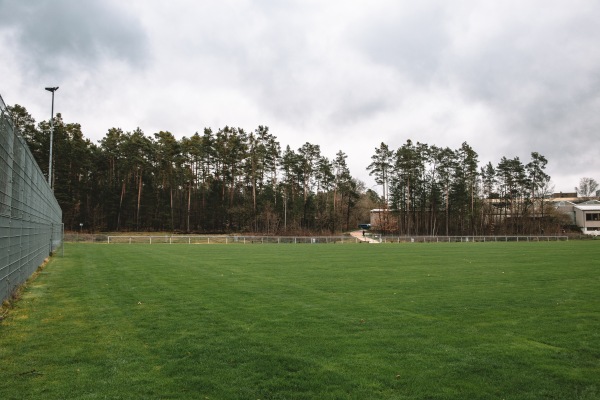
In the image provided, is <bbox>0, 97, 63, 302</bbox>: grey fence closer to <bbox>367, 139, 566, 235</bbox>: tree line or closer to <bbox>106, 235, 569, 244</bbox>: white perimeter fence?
<bbox>106, 235, 569, 244</bbox>: white perimeter fence

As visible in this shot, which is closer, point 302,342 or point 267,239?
point 302,342

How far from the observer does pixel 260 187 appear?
74500 millimetres

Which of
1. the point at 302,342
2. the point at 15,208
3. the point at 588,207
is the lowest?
the point at 302,342

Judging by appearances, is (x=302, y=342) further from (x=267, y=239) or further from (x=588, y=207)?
(x=588, y=207)

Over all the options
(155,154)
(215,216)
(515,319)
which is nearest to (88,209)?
(155,154)

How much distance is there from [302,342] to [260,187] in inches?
2706

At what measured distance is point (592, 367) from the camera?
5098 millimetres

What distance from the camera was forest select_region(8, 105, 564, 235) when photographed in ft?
216

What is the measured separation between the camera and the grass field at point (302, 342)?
450cm

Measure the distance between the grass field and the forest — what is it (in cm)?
5046

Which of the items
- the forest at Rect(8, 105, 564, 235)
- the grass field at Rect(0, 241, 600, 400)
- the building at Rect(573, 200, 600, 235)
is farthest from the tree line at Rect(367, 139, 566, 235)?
the grass field at Rect(0, 241, 600, 400)

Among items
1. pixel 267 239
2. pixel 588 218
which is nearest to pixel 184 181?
pixel 267 239

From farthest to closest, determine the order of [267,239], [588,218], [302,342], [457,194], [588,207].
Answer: [588,207] < [588,218] < [457,194] < [267,239] < [302,342]

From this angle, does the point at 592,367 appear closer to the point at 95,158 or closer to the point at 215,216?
the point at 215,216
